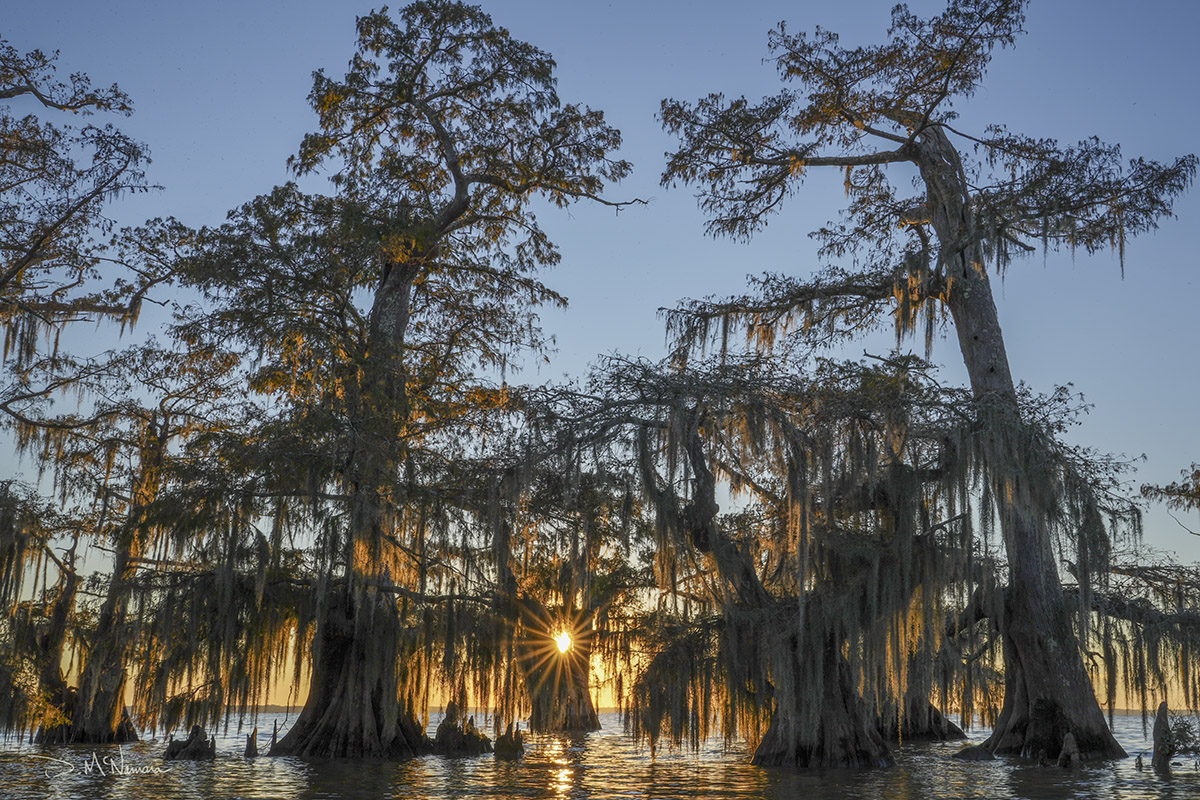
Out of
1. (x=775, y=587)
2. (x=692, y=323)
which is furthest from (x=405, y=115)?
(x=775, y=587)

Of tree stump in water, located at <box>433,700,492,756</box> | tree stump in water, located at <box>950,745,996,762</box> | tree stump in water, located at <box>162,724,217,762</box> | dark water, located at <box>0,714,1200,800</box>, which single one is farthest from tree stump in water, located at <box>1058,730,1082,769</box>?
tree stump in water, located at <box>162,724,217,762</box>

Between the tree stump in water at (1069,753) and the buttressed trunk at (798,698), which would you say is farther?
the tree stump in water at (1069,753)

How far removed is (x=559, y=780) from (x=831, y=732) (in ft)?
15.5

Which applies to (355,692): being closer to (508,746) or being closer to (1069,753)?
(508,746)

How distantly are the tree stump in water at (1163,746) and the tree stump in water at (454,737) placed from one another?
1331 cm

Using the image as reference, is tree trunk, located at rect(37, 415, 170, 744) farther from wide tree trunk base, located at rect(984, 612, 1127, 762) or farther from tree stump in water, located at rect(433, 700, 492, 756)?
wide tree trunk base, located at rect(984, 612, 1127, 762)

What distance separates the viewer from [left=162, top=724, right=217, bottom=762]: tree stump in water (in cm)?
2117

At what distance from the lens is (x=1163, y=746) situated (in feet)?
60.8

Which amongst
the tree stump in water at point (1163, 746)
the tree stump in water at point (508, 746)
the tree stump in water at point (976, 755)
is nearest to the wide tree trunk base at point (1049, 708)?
the tree stump in water at point (976, 755)

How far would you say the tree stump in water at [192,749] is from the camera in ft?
69.5

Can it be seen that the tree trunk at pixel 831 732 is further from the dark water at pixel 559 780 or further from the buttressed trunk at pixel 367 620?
the buttressed trunk at pixel 367 620

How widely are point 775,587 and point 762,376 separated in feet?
12.6

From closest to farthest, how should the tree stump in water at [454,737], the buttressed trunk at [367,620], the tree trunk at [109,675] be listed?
the buttressed trunk at [367,620] < the tree stump in water at [454,737] < the tree trunk at [109,675]

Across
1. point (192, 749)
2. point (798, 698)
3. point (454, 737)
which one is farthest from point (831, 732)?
point (192, 749)
